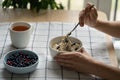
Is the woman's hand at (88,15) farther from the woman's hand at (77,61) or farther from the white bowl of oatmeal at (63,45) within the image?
the woman's hand at (77,61)

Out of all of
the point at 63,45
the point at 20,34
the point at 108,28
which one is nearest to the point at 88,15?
the point at 108,28

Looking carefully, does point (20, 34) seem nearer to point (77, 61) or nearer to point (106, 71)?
point (77, 61)

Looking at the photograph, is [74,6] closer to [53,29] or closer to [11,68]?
[53,29]

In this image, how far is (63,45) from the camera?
118 centimetres

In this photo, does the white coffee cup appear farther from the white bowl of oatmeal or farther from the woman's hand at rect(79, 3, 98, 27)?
the woman's hand at rect(79, 3, 98, 27)

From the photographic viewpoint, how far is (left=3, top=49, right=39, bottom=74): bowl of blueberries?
1.07m

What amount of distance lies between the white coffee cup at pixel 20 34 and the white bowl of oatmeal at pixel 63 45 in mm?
121

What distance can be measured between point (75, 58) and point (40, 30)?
369 mm

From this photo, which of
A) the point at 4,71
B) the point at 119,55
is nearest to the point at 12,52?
the point at 4,71

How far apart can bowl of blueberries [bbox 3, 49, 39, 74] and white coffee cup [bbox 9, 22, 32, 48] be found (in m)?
0.09

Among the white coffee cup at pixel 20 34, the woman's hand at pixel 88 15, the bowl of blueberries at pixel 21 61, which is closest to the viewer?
the bowl of blueberries at pixel 21 61

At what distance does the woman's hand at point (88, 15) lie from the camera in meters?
1.33

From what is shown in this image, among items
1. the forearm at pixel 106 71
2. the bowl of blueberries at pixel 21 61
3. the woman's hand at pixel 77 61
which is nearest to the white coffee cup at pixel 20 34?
the bowl of blueberries at pixel 21 61

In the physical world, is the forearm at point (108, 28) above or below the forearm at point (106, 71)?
above
